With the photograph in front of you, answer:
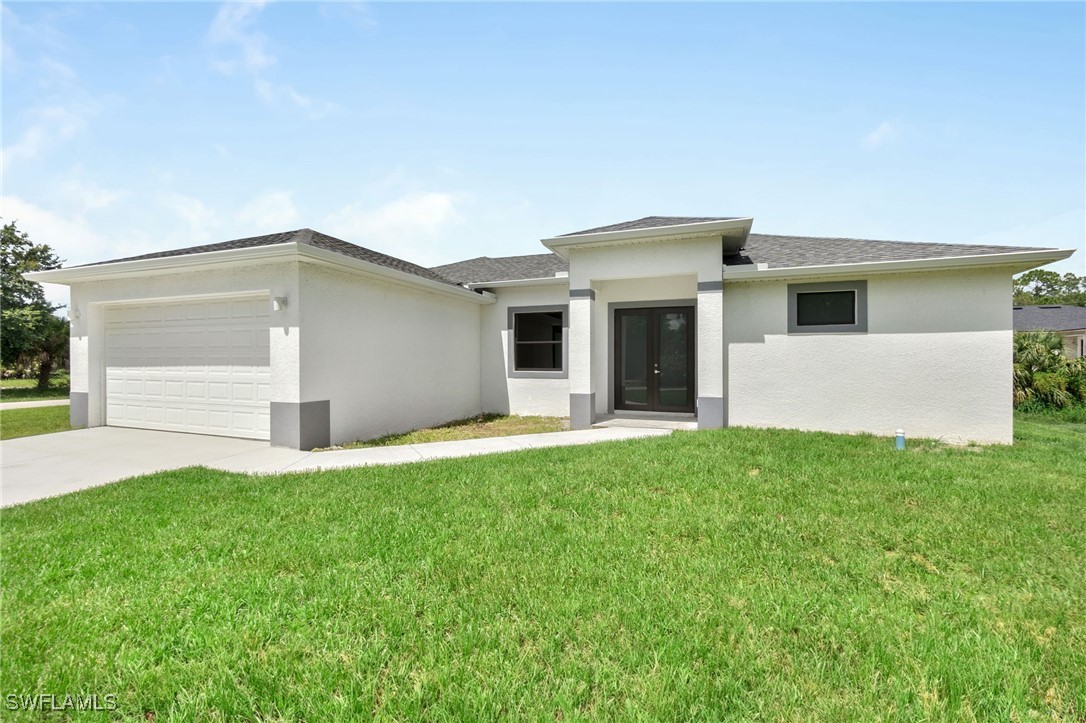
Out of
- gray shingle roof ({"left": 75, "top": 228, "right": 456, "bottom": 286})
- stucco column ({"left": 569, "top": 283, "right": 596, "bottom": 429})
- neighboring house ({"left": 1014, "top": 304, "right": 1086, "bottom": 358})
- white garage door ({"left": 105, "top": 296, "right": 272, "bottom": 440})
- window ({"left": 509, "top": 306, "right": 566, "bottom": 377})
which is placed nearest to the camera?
white garage door ({"left": 105, "top": 296, "right": 272, "bottom": 440})

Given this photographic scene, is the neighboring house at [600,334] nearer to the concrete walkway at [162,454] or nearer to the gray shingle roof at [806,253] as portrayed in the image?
the gray shingle roof at [806,253]

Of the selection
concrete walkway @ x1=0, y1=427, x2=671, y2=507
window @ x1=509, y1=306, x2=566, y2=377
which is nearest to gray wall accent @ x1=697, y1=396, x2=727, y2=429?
concrete walkway @ x1=0, y1=427, x2=671, y2=507

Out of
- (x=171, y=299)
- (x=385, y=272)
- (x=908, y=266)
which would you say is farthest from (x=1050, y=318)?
(x=171, y=299)

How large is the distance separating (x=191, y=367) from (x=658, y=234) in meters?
10.1

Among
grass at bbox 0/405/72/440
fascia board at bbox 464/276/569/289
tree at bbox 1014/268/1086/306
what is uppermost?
tree at bbox 1014/268/1086/306

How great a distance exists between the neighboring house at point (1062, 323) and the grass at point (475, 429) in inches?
1262

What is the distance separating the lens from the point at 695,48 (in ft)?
27.1

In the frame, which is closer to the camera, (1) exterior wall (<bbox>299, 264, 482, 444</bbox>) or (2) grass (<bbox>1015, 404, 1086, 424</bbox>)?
(1) exterior wall (<bbox>299, 264, 482, 444</bbox>)

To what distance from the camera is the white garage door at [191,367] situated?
8828 mm

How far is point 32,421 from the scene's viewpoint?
36.9ft

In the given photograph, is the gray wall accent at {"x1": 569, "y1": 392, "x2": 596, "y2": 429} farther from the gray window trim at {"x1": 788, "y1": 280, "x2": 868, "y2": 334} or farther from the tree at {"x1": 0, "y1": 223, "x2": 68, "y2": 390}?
the tree at {"x1": 0, "y1": 223, "x2": 68, "y2": 390}

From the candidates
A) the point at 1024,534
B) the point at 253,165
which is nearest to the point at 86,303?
the point at 253,165

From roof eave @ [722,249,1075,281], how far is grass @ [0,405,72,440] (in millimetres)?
15180

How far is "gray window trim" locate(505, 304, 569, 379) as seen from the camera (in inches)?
491
